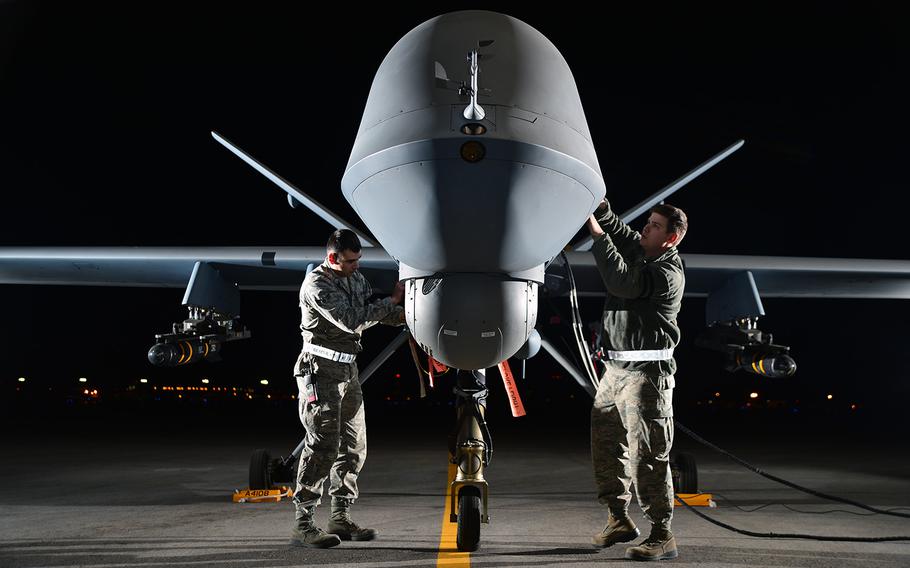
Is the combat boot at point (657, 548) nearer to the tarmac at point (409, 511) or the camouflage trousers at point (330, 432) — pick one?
the tarmac at point (409, 511)

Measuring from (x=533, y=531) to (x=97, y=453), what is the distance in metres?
7.87

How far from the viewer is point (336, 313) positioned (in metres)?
4.30

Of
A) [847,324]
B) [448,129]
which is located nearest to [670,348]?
[448,129]

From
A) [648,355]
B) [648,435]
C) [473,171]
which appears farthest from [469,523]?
[473,171]

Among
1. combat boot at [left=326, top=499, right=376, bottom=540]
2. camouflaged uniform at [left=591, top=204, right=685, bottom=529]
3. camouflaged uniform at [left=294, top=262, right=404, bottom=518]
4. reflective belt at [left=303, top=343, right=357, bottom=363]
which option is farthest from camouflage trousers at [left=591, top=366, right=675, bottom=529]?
reflective belt at [left=303, top=343, right=357, bottom=363]

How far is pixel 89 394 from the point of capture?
33625mm

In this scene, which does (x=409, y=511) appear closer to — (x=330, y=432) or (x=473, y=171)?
(x=330, y=432)

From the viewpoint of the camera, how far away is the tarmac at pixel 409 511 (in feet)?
12.8

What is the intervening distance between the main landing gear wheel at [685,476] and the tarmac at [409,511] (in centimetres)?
28

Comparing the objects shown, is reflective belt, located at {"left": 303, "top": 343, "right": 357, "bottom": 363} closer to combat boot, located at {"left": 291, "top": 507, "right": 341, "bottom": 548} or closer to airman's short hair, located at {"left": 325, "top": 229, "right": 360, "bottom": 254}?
airman's short hair, located at {"left": 325, "top": 229, "right": 360, "bottom": 254}

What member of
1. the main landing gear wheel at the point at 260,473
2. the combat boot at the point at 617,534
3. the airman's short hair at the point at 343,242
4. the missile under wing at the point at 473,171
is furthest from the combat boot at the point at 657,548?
the main landing gear wheel at the point at 260,473

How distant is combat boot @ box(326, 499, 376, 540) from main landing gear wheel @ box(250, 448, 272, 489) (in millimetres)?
1722

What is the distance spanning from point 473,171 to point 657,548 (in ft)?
8.03

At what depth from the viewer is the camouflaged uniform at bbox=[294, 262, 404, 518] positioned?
13.9ft
